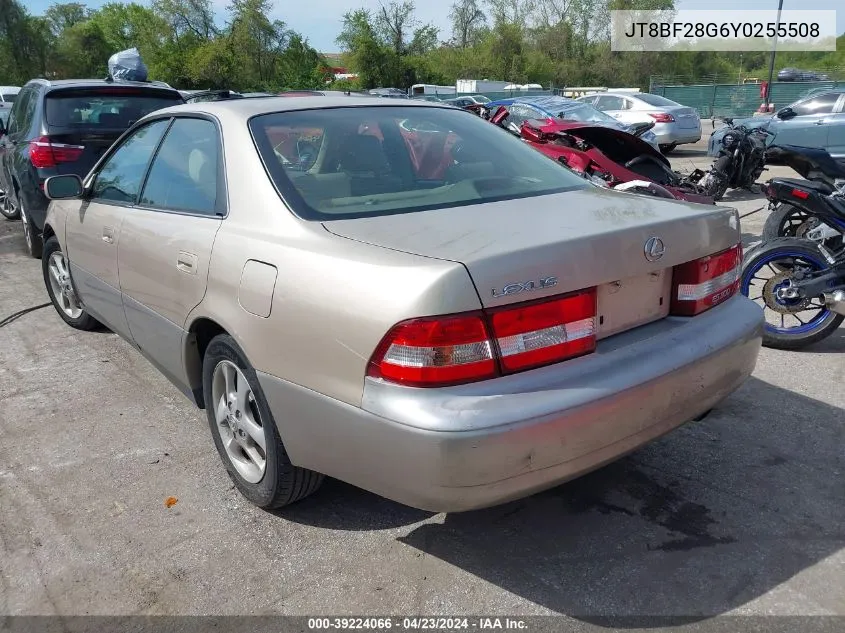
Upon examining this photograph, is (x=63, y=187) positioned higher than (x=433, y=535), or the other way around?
(x=63, y=187)

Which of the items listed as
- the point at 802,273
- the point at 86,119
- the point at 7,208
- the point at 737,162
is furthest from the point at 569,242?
the point at 7,208

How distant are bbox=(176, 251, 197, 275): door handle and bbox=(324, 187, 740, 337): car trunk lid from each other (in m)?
0.69

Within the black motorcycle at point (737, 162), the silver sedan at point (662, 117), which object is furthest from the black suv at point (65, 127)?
the silver sedan at point (662, 117)

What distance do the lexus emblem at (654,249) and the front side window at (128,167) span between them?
2407mm

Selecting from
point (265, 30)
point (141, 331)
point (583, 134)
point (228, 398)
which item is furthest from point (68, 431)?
point (265, 30)

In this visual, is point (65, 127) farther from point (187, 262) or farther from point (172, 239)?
point (187, 262)

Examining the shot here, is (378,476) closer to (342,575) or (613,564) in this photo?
(342,575)

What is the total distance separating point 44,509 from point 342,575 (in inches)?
53.4

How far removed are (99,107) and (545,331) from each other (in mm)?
6404

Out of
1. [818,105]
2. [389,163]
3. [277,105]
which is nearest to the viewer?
[389,163]

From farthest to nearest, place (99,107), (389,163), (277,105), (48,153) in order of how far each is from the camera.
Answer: (99,107), (48,153), (277,105), (389,163)

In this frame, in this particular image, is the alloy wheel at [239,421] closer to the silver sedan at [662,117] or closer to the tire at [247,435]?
the tire at [247,435]

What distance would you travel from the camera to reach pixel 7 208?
9.71 m

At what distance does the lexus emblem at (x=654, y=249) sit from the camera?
95.0 inches
